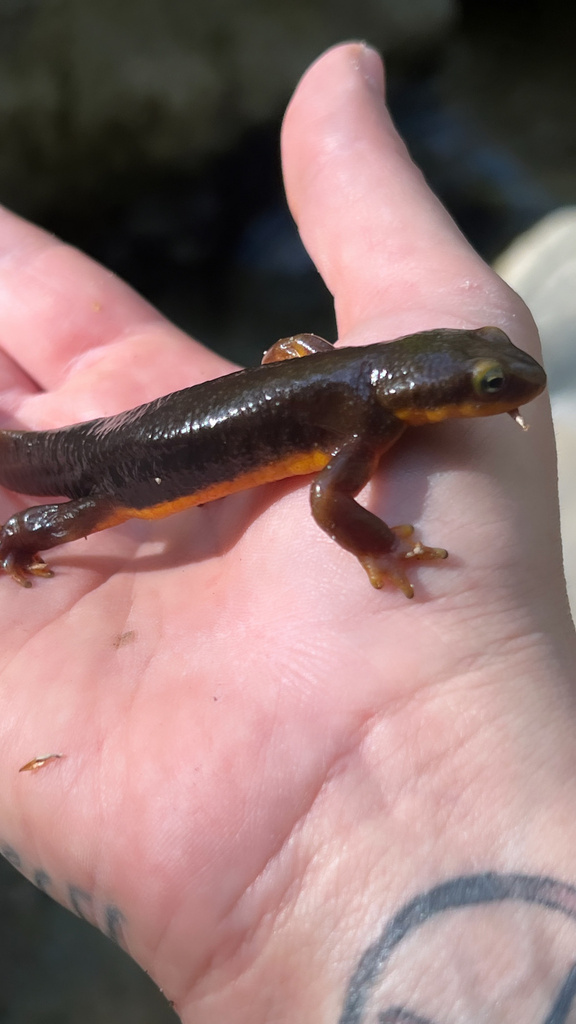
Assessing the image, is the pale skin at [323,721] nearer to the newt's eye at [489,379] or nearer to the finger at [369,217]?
the finger at [369,217]

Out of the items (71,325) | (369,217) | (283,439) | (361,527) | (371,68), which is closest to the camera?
(361,527)

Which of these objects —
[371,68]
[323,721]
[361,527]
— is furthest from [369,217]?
[323,721]

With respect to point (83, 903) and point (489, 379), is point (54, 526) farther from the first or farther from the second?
point (489, 379)

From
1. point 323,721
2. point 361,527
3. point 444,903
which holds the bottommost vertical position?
point 444,903

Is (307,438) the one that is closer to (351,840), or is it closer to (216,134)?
(351,840)

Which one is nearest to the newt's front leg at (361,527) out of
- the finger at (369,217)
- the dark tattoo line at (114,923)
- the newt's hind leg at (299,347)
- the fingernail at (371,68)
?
the finger at (369,217)

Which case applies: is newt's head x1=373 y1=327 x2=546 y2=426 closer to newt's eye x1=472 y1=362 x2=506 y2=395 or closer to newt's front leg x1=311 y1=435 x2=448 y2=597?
newt's eye x1=472 y1=362 x2=506 y2=395

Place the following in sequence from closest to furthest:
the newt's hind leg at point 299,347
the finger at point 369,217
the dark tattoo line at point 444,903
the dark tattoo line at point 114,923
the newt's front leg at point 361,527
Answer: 1. the dark tattoo line at point 444,903
2. the newt's front leg at point 361,527
3. the dark tattoo line at point 114,923
4. the finger at point 369,217
5. the newt's hind leg at point 299,347

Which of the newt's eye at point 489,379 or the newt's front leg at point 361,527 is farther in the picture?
the newt's eye at point 489,379

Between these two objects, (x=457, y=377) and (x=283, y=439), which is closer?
(x=457, y=377)
